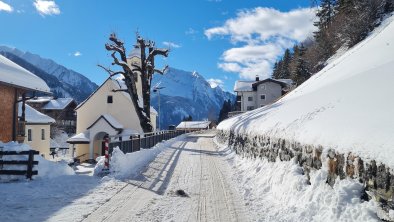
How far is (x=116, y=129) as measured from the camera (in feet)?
139

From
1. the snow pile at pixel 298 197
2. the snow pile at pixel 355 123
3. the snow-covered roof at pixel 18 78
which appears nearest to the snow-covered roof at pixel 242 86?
the snow-covered roof at pixel 18 78

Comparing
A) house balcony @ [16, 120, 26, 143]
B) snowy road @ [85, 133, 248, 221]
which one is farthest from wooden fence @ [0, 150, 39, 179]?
house balcony @ [16, 120, 26, 143]

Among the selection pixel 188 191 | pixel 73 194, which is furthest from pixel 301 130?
pixel 73 194

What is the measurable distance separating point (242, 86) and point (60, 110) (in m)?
42.3

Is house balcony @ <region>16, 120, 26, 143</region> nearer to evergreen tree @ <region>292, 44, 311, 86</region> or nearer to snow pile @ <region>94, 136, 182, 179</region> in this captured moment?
snow pile @ <region>94, 136, 182, 179</region>

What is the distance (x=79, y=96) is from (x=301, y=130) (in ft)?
658

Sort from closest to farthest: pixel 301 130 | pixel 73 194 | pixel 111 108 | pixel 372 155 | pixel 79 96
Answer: pixel 372 155 < pixel 301 130 < pixel 73 194 < pixel 111 108 < pixel 79 96

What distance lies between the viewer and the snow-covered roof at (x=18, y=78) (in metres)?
17.9

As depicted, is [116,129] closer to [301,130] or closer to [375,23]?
[375,23]

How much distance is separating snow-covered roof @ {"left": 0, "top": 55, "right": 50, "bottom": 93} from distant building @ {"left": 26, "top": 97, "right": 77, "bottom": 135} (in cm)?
6641

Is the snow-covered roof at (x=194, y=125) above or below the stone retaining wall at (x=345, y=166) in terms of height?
above

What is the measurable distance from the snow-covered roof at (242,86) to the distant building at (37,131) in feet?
148

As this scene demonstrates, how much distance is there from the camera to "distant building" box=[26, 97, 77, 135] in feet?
279

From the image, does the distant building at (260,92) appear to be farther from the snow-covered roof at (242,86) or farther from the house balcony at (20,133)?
the house balcony at (20,133)
